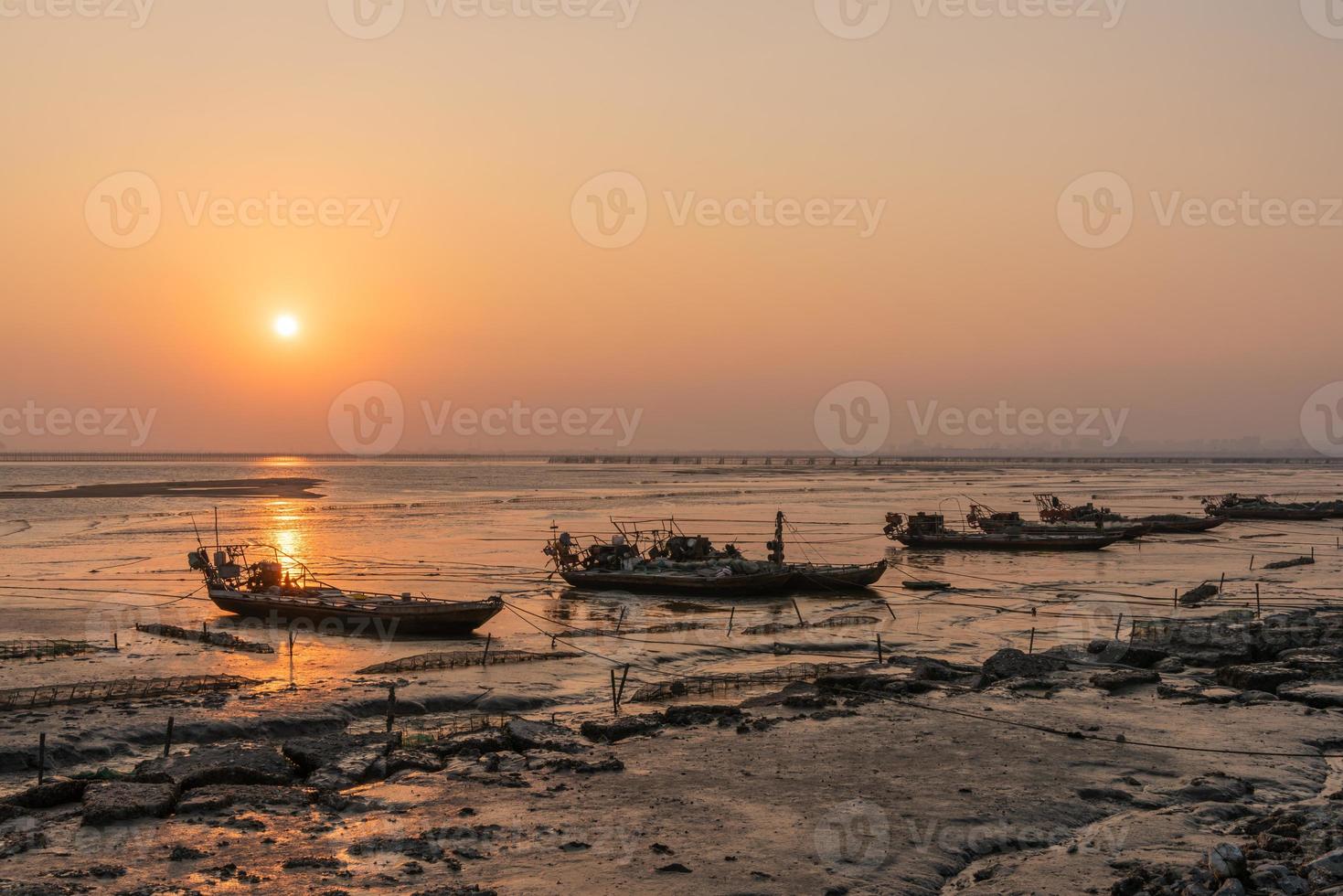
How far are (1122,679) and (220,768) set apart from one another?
20035 mm

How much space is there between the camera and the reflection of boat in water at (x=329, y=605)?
3531 centimetres

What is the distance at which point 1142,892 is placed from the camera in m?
12.8

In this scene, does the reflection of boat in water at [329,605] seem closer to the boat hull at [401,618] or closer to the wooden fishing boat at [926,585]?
the boat hull at [401,618]

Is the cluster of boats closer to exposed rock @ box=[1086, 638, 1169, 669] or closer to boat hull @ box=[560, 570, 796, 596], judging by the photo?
boat hull @ box=[560, 570, 796, 596]

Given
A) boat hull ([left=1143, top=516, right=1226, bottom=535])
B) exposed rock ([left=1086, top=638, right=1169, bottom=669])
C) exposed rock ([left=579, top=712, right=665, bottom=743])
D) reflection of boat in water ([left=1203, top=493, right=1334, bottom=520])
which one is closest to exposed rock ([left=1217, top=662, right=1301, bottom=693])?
exposed rock ([left=1086, top=638, right=1169, bottom=669])

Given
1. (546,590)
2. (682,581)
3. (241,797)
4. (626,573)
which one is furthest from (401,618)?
(241,797)

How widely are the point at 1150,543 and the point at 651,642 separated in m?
49.6

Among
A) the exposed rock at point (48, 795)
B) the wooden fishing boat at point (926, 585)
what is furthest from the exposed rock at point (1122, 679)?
the exposed rock at point (48, 795)

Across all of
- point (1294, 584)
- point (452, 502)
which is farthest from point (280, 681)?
point (452, 502)

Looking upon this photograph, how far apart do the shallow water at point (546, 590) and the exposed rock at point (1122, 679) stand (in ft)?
17.1

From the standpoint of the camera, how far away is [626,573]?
48.8 meters

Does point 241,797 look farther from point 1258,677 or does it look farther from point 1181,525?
point 1181,525

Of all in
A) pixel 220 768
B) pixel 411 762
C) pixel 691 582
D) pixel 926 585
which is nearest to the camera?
pixel 220 768

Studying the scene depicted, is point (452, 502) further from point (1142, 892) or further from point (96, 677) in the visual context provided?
point (1142, 892)
